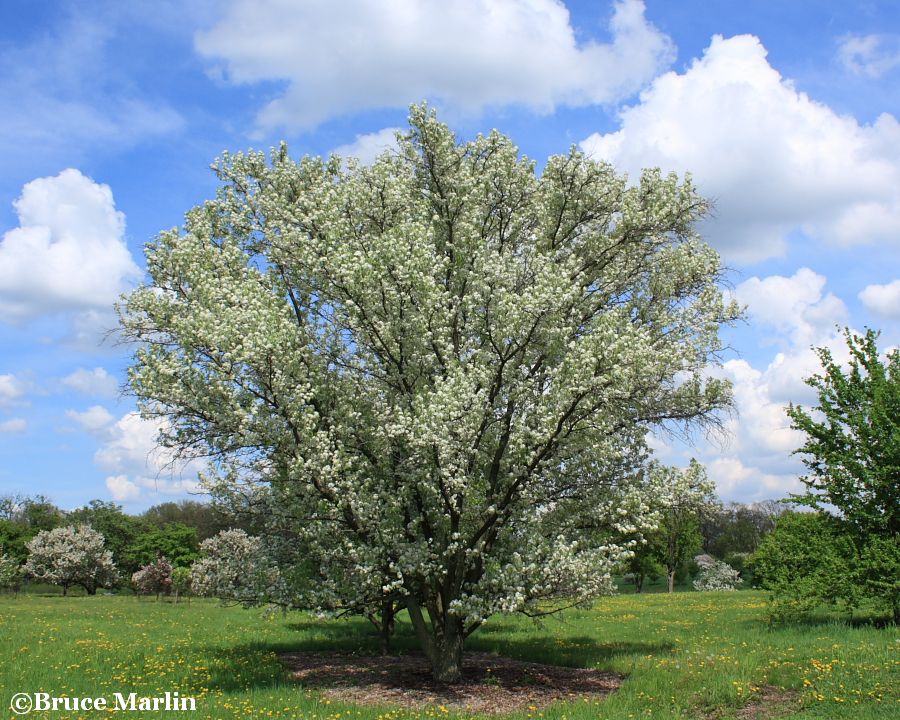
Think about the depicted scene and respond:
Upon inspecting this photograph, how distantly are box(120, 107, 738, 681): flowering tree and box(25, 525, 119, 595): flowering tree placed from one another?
62204mm

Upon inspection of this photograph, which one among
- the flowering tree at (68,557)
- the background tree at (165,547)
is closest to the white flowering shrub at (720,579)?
the background tree at (165,547)

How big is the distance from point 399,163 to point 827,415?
1489cm

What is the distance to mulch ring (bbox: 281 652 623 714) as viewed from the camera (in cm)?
1417

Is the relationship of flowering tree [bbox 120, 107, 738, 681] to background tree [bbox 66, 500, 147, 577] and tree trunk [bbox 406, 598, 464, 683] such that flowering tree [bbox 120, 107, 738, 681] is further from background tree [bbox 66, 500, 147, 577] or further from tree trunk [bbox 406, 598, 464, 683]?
background tree [bbox 66, 500, 147, 577]

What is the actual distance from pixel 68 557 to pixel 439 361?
66.3 m

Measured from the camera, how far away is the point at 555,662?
61.2 feet

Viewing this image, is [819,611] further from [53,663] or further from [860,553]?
[53,663]

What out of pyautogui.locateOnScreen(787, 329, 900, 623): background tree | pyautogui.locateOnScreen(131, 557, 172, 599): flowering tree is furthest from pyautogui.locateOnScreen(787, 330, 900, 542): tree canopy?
pyautogui.locateOnScreen(131, 557, 172, 599): flowering tree

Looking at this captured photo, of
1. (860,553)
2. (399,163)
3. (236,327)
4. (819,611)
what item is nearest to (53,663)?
(236,327)

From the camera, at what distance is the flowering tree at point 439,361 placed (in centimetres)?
1366

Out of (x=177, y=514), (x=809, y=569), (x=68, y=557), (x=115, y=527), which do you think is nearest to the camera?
(x=809, y=569)

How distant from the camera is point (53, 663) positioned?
16.6m

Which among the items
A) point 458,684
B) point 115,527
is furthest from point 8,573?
point 458,684

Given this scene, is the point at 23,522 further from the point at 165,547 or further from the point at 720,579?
the point at 720,579
